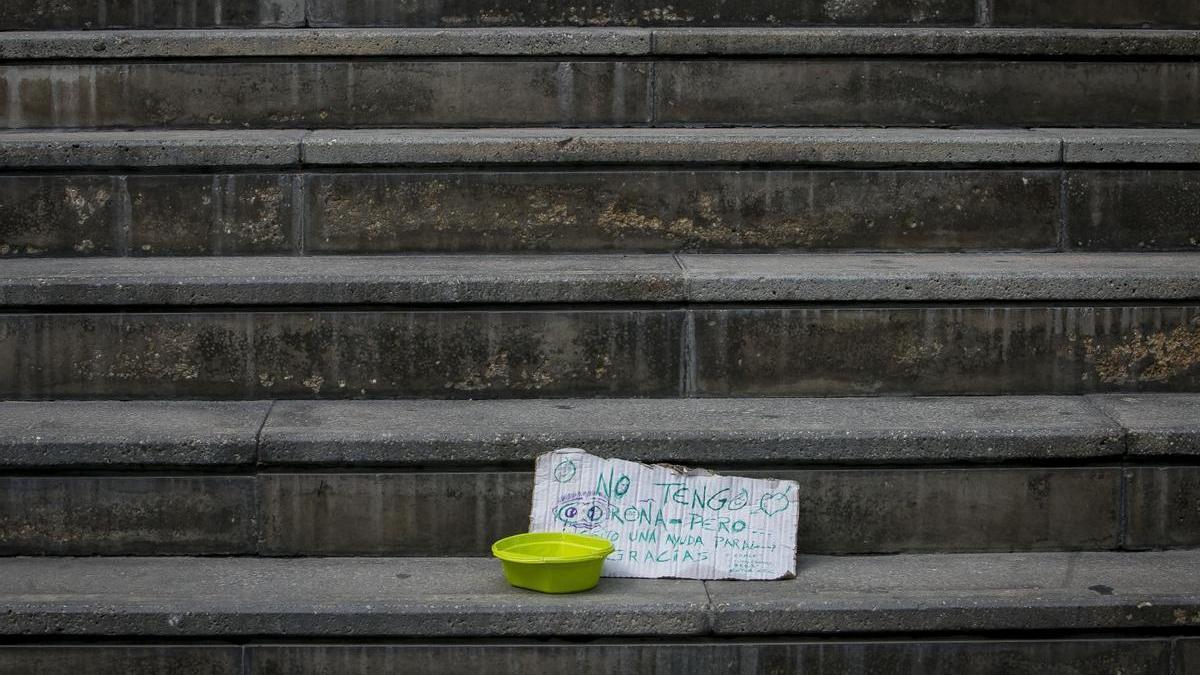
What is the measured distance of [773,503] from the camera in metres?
3.71

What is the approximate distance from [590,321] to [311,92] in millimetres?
1511

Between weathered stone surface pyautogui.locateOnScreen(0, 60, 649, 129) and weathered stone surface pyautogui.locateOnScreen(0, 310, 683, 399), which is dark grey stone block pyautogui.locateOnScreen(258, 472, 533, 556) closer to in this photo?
weathered stone surface pyautogui.locateOnScreen(0, 310, 683, 399)

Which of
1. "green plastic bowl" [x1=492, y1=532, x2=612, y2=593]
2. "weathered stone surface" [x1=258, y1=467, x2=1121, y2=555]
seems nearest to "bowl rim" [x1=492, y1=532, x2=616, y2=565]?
"green plastic bowl" [x1=492, y1=532, x2=612, y2=593]

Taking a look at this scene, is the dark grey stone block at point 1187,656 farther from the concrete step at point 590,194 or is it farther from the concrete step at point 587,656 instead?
the concrete step at point 590,194

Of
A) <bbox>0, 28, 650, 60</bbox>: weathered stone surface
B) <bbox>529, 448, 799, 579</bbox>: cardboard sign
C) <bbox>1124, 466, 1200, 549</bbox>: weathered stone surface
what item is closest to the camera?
<bbox>529, 448, 799, 579</bbox>: cardboard sign

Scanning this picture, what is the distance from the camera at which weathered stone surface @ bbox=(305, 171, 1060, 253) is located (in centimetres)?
452

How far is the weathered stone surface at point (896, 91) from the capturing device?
4992mm

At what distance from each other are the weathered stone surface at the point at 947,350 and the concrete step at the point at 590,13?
165cm

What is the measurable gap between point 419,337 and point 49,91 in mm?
1834

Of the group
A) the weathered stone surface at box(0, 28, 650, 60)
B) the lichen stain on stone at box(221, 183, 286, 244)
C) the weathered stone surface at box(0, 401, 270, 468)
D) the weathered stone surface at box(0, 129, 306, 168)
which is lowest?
the weathered stone surface at box(0, 401, 270, 468)

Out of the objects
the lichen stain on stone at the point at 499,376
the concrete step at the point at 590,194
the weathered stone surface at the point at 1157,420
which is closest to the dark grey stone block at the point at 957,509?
the weathered stone surface at the point at 1157,420

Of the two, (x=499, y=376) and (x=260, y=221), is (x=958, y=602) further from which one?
(x=260, y=221)

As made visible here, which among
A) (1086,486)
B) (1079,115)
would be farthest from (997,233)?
(1086,486)

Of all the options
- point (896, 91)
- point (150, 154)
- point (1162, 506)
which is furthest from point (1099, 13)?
point (150, 154)
